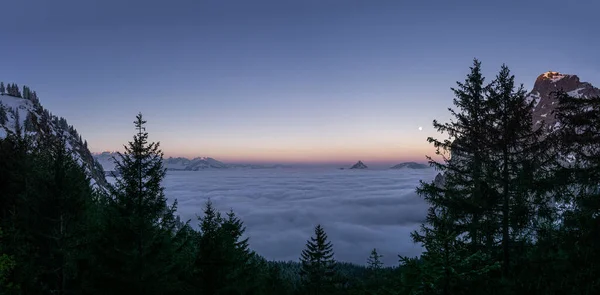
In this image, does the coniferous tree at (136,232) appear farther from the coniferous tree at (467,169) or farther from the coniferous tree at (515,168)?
the coniferous tree at (515,168)

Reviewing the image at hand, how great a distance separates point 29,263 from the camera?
642 inches

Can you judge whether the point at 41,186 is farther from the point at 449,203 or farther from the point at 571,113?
the point at 571,113

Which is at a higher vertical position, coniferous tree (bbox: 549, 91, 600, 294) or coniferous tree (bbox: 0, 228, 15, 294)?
coniferous tree (bbox: 549, 91, 600, 294)

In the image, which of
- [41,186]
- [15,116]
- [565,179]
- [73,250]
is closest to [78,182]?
[41,186]

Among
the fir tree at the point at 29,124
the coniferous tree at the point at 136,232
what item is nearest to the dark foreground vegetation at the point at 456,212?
the coniferous tree at the point at 136,232

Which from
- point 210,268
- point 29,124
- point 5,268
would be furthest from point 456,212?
point 29,124

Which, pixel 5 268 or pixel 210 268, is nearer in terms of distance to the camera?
pixel 5 268

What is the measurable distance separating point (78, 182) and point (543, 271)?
2107 centimetres

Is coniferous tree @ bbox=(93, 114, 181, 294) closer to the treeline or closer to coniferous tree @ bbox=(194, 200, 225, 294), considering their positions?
the treeline

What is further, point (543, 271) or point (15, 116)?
point (15, 116)

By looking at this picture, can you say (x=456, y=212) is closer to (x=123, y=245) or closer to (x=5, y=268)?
(x=123, y=245)

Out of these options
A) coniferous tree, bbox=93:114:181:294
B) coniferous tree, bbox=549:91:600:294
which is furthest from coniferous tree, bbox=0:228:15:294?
coniferous tree, bbox=549:91:600:294

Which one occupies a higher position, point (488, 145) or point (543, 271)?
point (488, 145)

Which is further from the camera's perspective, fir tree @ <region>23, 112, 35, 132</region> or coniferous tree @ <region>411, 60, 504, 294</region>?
fir tree @ <region>23, 112, 35, 132</region>
